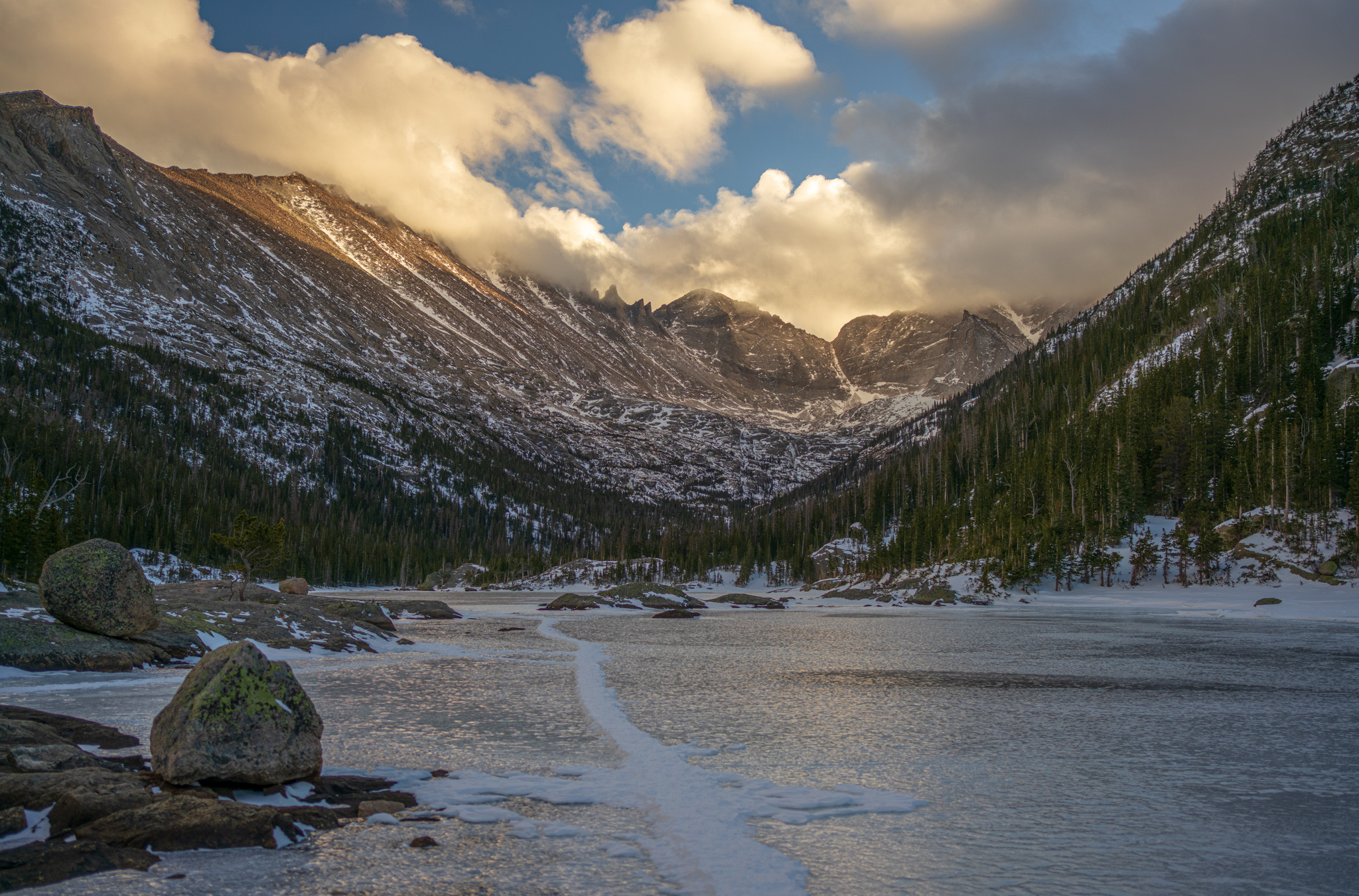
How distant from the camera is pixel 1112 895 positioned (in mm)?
7680

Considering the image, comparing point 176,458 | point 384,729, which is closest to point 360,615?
point 384,729

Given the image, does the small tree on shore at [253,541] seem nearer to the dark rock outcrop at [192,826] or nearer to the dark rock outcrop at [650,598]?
the dark rock outcrop at [192,826]

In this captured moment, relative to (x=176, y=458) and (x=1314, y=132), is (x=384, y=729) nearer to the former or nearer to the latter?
(x=176, y=458)

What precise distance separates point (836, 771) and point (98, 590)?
1045 inches

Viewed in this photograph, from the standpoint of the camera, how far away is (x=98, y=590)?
25297 mm

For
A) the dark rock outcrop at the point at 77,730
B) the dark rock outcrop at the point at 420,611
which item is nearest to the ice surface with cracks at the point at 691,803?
the dark rock outcrop at the point at 77,730

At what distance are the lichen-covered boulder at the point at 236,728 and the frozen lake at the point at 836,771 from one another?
1.79 metres

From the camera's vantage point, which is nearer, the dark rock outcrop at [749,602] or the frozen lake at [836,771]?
the frozen lake at [836,771]

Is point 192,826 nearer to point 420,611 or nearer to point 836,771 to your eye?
point 836,771

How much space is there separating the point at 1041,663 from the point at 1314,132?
10025 inches

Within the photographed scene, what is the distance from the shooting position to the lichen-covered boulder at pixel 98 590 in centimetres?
2498

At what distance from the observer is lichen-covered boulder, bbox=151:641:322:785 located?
1119 centimetres

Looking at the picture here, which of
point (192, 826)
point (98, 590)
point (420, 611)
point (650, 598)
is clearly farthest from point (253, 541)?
point (650, 598)

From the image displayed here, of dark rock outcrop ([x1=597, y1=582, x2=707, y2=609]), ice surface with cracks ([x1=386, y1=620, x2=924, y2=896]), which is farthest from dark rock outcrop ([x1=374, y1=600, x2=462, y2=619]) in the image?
ice surface with cracks ([x1=386, y1=620, x2=924, y2=896])
